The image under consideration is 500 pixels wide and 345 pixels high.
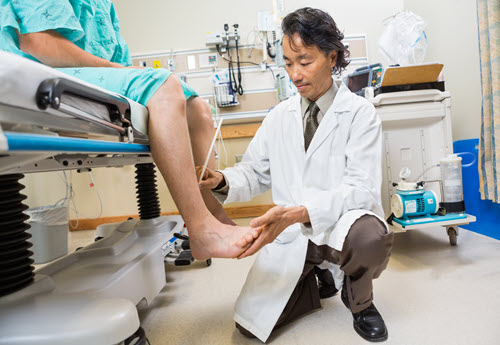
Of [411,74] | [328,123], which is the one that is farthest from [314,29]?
[411,74]

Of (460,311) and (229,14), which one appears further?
(229,14)

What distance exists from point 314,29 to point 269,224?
0.71 meters

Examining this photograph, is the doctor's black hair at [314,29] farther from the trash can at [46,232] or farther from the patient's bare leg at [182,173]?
the trash can at [46,232]

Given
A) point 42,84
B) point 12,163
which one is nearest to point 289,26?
point 42,84

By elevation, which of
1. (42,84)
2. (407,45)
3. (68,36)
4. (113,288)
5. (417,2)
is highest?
(417,2)

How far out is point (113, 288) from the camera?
954mm

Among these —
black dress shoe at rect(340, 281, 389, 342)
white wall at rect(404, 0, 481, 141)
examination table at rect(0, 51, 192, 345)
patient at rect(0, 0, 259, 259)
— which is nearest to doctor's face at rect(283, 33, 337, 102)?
patient at rect(0, 0, 259, 259)

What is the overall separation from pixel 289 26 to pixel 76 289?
3.70 feet

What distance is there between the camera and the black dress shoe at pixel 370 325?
1.02m

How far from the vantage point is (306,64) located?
1.14 m

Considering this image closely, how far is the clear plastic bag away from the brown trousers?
147 cm

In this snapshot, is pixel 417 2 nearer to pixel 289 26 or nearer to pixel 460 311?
pixel 289 26

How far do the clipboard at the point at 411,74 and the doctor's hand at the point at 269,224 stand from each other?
127cm

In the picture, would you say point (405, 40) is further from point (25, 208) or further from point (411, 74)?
point (25, 208)
